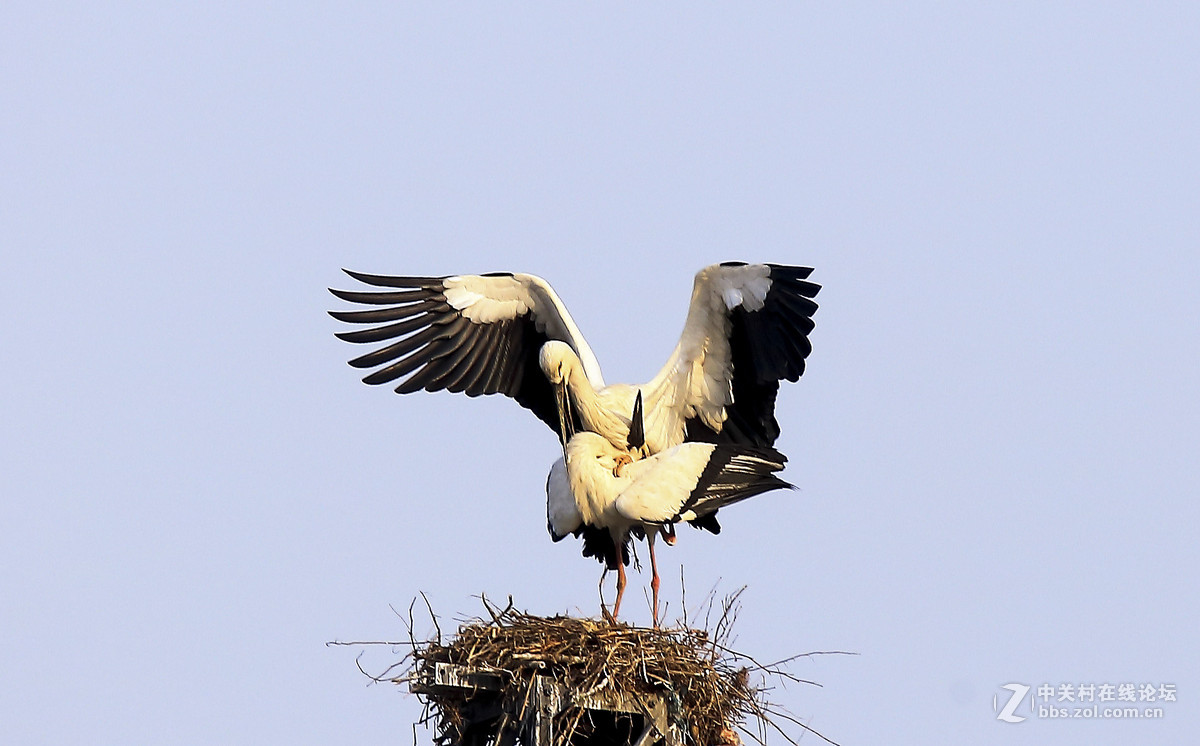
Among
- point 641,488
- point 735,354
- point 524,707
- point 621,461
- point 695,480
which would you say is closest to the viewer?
point 524,707

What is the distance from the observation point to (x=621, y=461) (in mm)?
11250

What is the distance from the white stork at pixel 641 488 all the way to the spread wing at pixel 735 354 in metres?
0.48

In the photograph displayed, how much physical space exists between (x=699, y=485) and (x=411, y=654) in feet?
6.99

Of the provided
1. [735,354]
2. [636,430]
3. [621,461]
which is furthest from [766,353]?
[621,461]

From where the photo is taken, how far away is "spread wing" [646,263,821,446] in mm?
11164

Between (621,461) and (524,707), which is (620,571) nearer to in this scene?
(621,461)

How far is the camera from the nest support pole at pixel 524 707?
945 centimetres

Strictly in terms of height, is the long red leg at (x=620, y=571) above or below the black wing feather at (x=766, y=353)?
below

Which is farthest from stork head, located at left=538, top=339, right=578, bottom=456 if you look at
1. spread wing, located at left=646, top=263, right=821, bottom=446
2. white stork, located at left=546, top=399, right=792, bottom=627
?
spread wing, located at left=646, top=263, right=821, bottom=446

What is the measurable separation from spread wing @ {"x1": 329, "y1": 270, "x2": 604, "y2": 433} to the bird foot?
23.8 inches

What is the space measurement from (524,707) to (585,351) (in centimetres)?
305

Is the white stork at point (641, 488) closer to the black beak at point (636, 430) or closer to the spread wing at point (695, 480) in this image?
the spread wing at point (695, 480)

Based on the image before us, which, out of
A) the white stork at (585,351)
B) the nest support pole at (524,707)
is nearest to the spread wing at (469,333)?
the white stork at (585,351)

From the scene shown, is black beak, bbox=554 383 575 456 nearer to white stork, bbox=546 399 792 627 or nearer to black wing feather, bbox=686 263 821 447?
white stork, bbox=546 399 792 627
